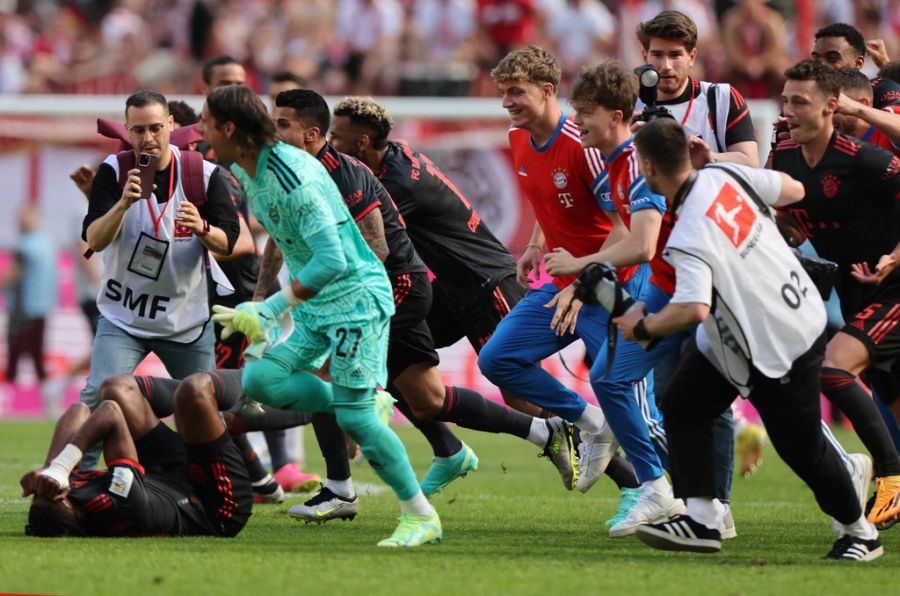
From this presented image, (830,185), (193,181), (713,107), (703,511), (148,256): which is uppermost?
(713,107)

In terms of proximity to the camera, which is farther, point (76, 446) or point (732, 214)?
point (76, 446)

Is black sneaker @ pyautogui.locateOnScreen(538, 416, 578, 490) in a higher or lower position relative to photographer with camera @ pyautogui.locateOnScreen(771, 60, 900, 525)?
lower

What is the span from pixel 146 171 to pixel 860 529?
4.03m

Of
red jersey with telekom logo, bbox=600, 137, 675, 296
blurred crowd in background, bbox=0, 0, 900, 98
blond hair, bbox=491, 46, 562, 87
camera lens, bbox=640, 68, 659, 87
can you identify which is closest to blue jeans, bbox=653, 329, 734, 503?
red jersey with telekom logo, bbox=600, 137, 675, 296

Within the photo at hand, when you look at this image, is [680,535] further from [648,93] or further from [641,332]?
[648,93]

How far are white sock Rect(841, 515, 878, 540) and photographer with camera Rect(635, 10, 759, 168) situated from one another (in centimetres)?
218

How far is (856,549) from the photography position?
6543 millimetres

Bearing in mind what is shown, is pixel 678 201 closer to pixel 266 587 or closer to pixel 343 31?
pixel 266 587

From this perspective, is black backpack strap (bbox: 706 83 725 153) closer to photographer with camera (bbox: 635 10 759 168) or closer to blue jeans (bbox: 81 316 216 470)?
photographer with camera (bbox: 635 10 759 168)

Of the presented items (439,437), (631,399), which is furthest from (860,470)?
(439,437)

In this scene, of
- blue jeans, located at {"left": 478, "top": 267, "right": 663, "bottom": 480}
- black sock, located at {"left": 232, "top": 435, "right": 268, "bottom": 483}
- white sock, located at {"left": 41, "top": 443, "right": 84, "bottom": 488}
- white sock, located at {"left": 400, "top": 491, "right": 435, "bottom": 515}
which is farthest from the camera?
black sock, located at {"left": 232, "top": 435, "right": 268, "bottom": 483}

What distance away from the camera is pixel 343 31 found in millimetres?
19938

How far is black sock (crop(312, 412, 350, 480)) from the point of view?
8297mm

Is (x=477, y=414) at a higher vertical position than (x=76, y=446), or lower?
lower
